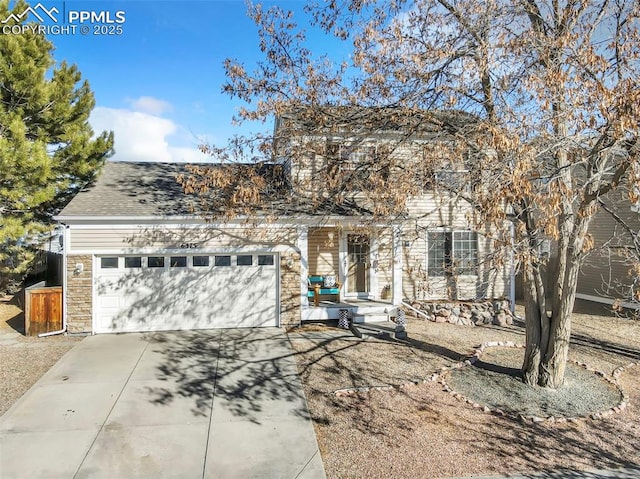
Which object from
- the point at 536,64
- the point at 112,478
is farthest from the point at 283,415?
the point at 536,64

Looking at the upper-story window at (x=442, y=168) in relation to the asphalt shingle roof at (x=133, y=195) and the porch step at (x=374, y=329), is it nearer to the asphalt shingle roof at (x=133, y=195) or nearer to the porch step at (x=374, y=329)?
the porch step at (x=374, y=329)

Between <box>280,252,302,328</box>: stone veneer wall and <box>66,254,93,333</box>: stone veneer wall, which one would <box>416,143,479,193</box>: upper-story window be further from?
<box>66,254,93,333</box>: stone veneer wall

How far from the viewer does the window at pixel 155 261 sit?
10.9 metres

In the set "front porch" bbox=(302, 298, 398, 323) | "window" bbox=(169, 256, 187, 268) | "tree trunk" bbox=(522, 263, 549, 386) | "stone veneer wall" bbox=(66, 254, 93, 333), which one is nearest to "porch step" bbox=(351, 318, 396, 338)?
"front porch" bbox=(302, 298, 398, 323)

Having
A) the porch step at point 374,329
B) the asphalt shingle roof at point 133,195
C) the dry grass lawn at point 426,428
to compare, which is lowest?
the dry grass lawn at point 426,428

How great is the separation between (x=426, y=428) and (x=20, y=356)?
8.41 metres

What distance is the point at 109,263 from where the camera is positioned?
10789 mm

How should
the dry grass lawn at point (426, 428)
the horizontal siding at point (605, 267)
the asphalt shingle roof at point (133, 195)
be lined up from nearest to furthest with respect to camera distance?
the dry grass lawn at point (426, 428)
the asphalt shingle roof at point (133, 195)
the horizontal siding at point (605, 267)

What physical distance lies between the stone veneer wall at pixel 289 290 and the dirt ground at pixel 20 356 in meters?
5.02

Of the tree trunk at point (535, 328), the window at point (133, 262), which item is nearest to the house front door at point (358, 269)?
the tree trunk at point (535, 328)

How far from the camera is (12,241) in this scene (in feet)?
42.9

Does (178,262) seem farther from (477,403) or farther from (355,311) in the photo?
(477,403)

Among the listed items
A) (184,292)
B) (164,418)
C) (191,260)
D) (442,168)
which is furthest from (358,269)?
(164,418)

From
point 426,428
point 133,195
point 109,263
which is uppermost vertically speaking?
point 133,195
